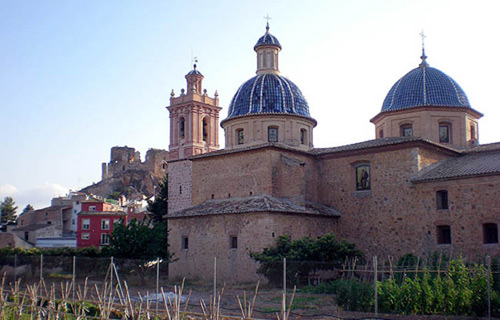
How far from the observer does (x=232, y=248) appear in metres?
24.9

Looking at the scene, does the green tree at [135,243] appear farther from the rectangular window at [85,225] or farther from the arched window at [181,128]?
the rectangular window at [85,225]

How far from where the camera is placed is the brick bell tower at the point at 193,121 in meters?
41.1

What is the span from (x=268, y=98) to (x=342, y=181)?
609cm

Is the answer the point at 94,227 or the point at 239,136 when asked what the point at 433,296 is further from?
the point at 94,227

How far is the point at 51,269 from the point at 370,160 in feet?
48.4

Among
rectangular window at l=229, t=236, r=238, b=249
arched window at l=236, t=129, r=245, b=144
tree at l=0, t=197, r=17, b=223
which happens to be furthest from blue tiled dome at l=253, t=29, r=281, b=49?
tree at l=0, t=197, r=17, b=223

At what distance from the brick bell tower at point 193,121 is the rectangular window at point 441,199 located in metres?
20.5

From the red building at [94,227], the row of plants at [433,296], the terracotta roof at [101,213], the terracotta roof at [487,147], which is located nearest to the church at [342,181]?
the terracotta roof at [487,147]

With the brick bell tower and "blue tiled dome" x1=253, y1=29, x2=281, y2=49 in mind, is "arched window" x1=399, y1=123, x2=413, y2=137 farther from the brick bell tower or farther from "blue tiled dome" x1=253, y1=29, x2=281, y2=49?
the brick bell tower

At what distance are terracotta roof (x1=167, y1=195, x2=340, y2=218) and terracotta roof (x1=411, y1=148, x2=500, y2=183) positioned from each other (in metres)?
4.55

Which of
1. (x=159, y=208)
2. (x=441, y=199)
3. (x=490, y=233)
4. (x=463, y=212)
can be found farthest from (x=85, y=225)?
(x=490, y=233)

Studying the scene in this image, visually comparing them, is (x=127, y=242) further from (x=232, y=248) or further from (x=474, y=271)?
(x=474, y=271)

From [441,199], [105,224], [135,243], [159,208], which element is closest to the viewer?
[441,199]

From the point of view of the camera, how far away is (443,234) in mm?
23406
